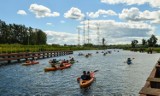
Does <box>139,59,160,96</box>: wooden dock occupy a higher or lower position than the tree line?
lower

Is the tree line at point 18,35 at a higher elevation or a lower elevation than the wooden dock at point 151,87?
higher

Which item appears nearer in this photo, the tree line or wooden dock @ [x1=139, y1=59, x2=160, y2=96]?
wooden dock @ [x1=139, y1=59, x2=160, y2=96]

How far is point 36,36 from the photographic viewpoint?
19275cm

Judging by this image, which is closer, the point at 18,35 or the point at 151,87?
the point at 151,87

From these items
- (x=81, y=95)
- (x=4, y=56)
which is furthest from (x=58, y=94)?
(x=4, y=56)

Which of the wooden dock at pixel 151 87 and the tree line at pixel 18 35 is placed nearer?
the wooden dock at pixel 151 87

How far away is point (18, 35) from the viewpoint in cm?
18000

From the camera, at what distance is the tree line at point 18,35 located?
6501 inches

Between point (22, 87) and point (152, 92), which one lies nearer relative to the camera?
point (152, 92)

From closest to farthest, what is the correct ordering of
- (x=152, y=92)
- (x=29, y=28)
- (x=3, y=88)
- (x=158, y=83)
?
(x=152, y=92), (x=158, y=83), (x=3, y=88), (x=29, y=28)

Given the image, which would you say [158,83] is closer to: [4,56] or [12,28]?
[4,56]

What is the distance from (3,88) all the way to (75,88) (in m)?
8.93

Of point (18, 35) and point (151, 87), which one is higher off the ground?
point (18, 35)

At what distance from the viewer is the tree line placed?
16512 centimetres
